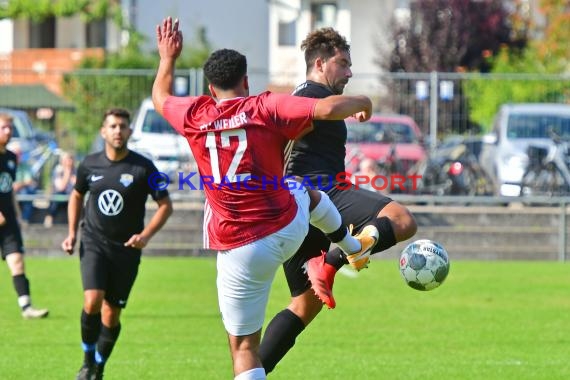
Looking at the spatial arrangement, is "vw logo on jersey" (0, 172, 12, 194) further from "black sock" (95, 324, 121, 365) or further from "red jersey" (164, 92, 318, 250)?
"red jersey" (164, 92, 318, 250)

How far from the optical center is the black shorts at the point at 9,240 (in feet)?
42.1

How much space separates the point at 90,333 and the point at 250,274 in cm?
293

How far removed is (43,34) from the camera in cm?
4388

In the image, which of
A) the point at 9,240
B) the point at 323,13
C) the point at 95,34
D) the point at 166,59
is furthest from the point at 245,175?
the point at 95,34

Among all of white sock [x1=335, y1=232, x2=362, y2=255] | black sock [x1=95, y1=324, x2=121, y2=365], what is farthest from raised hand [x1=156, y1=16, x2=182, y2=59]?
black sock [x1=95, y1=324, x2=121, y2=365]

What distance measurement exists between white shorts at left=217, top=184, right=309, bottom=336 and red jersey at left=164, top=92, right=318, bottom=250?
0.17ft

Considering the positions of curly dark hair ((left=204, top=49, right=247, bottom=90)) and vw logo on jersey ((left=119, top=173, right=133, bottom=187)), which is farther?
vw logo on jersey ((left=119, top=173, right=133, bottom=187))

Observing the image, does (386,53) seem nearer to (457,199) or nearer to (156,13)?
(156,13)

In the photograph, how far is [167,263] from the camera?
19.0 meters

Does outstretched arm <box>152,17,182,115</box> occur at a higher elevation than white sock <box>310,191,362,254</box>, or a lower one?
higher

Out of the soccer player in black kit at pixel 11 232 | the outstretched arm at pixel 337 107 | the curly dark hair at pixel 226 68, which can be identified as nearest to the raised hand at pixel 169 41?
the curly dark hair at pixel 226 68

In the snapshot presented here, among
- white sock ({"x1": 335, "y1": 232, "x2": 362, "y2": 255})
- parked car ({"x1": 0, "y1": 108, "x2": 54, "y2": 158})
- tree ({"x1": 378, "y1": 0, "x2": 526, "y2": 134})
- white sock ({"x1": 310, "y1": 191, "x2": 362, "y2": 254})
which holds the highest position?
tree ({"x1": 378, "y1": 0, "x2": 526, "y2": 134})

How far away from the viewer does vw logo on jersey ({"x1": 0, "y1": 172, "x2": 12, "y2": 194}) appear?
1284 cm

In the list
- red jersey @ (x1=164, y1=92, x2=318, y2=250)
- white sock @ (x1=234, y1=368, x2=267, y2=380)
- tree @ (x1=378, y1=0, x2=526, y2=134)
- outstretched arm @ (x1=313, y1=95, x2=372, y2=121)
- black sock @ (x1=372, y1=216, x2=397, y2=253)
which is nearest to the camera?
outstretched arm @ (x1=313, y1=95, x2=372, y2=121)
